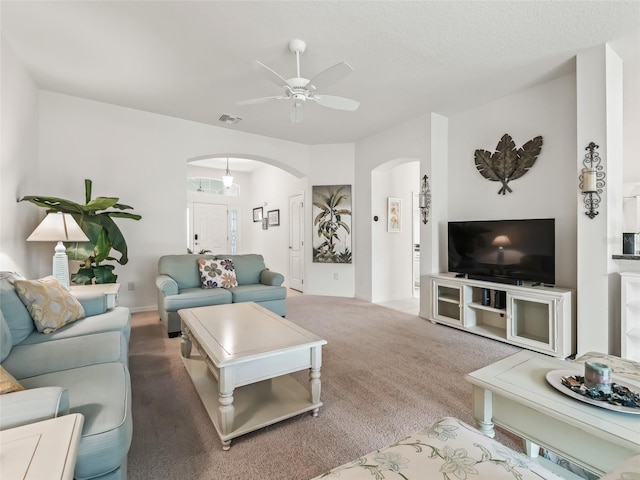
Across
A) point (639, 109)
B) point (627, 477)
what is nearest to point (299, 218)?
point (639, 109)

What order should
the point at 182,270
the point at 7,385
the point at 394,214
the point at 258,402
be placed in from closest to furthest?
the point at 7,385, the point at 258,402, the point at 182,270, the point at 394,214

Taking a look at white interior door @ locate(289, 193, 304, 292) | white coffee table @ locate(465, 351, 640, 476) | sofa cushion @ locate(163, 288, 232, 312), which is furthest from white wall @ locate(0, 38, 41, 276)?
white interior door @ locate(289, 193, 304, 292)

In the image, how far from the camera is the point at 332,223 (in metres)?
5.83

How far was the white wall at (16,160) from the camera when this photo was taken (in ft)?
8.99

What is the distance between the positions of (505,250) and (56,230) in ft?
14.9

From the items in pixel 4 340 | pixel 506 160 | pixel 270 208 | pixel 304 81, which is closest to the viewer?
pixel 4 340

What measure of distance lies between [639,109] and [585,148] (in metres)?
2.10

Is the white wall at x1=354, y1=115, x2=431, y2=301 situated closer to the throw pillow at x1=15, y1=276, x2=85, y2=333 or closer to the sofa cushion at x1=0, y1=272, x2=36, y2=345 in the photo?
the throw pillow at x1=15, y1=276, x2=85, y2=333

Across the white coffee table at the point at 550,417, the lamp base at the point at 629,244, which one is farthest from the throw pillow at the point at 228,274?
the lamp base at the point at 629,244

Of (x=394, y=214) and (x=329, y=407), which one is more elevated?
(x=394, y=214)

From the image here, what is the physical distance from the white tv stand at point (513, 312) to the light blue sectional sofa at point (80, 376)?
3.47m

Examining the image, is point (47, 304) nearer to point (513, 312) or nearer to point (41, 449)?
point (41, 449)

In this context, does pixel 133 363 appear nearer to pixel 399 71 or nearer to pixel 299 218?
pixel 399 71

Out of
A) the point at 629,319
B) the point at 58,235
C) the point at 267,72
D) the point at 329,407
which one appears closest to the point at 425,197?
the point at 629,319
